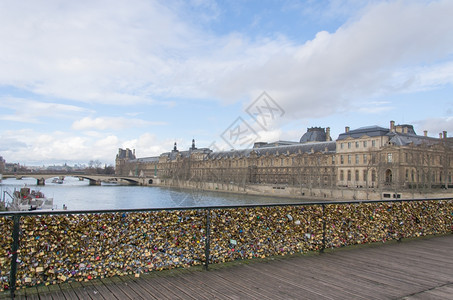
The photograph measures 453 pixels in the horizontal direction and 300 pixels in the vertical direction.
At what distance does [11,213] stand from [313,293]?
173 inches

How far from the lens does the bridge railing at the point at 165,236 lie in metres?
4.84

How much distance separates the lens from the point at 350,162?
62.3m

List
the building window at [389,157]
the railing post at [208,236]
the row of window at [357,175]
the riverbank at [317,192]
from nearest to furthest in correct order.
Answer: the railing post at [208,236] < the riverbank at [317,192] < the building window at [389,157] < the row of window at [357,175]

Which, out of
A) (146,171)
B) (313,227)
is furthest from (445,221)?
(146,171)

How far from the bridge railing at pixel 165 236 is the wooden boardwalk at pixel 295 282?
0.71 ft

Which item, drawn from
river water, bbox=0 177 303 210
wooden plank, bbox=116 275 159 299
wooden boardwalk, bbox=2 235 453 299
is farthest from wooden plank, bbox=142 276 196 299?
river water, bbox=0 177 303 210

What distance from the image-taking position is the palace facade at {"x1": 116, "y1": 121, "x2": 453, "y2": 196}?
53875 mm

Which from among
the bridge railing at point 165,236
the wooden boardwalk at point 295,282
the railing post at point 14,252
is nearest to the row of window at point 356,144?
the bridge railing at point 165,236

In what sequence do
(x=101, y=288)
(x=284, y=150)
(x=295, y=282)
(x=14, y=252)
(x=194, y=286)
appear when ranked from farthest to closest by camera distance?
(x=284, y=150) < (x=295, y=282) < (x=194, y=286) < (x=101, y=288) < (x=14, y=252)

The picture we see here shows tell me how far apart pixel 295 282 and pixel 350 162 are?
60776 mm

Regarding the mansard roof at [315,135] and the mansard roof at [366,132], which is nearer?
the mansard roof at [366,132]

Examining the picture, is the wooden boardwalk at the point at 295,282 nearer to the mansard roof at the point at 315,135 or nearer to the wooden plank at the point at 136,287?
the wooden plank at the point at 136,287

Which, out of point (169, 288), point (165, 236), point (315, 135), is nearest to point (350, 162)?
point (315, 135)

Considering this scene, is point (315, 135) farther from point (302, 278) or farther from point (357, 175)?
point (302, 278)
